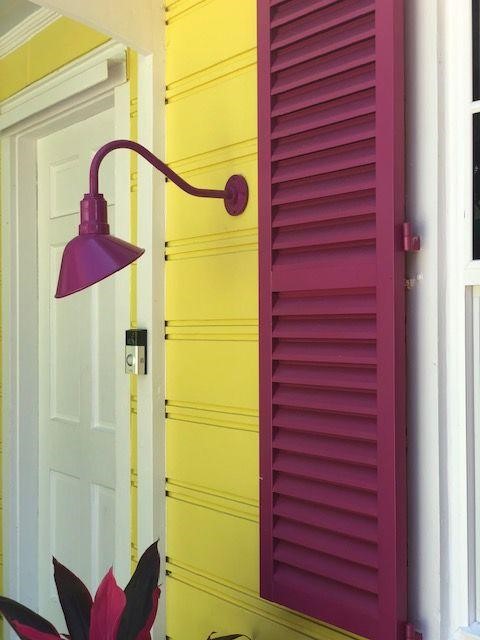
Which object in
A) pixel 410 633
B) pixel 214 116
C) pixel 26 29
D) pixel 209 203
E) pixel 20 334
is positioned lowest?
pixel 410 633

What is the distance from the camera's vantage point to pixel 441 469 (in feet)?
4.15

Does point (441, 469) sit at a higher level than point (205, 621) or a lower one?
higher

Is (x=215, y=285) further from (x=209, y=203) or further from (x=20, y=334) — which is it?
(x=20, y=334)

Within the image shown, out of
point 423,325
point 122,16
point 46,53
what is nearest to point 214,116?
point 122,16

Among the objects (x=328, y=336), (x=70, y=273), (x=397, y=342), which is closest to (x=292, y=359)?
(x=328, y=336)

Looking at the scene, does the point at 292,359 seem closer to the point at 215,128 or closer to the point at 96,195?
the point at 96,195

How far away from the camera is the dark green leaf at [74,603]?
1.37 m

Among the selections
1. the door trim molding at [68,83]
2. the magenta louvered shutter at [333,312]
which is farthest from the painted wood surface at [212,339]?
the door trim molding at [68,83]

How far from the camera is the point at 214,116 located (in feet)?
5.76

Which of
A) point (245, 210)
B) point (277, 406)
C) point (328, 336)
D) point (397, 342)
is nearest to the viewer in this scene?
point (397, 342)

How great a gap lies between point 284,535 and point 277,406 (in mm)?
294

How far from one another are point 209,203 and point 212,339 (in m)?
0.38

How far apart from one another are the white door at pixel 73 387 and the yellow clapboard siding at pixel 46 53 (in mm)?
230

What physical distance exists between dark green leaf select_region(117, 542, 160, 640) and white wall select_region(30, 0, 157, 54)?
1.39 m
